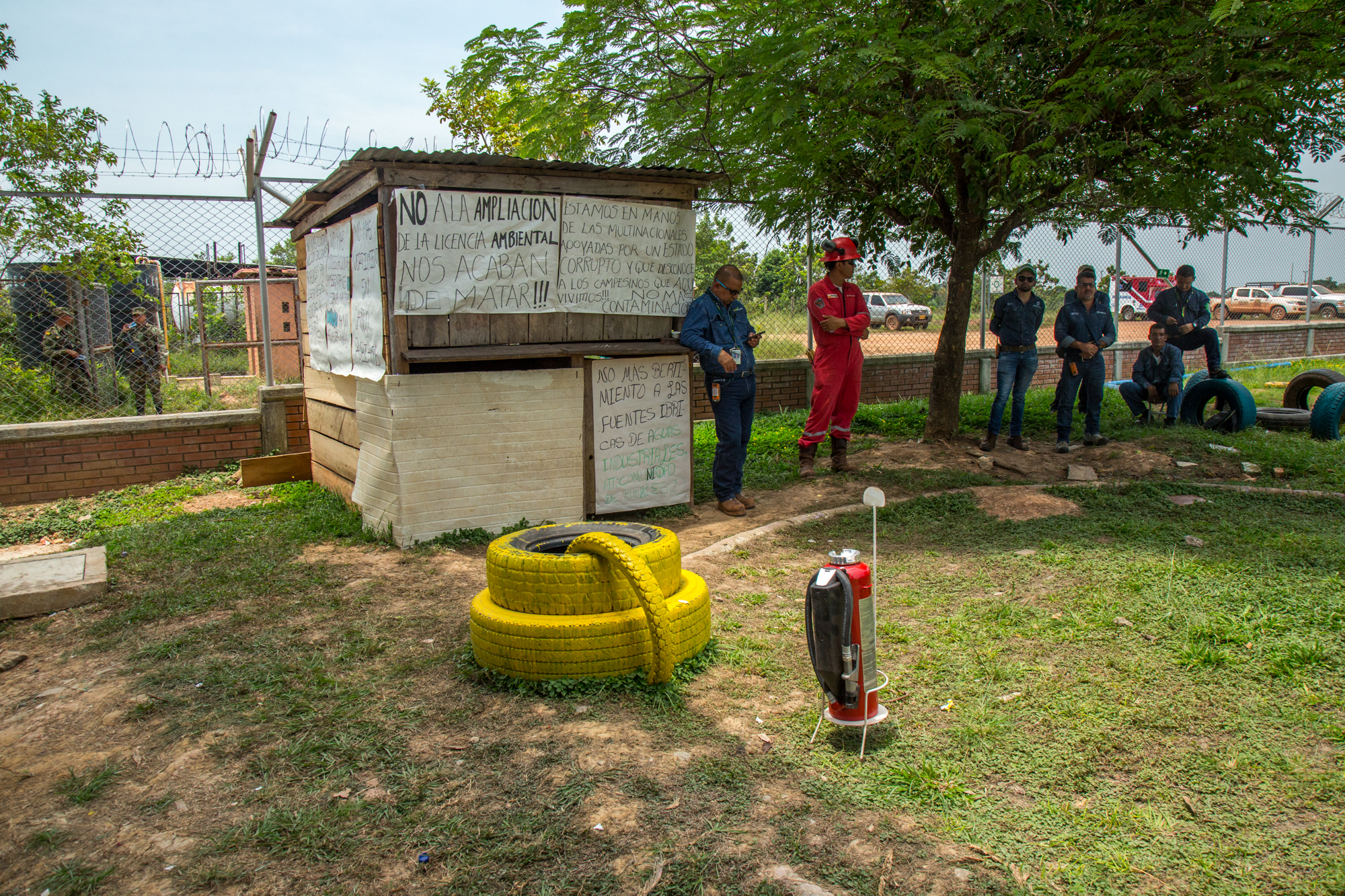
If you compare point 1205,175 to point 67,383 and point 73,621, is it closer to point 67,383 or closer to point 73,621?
point 73,621

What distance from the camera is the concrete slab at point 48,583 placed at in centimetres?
471

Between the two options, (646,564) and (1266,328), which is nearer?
(646,564)

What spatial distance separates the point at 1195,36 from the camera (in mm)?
6320

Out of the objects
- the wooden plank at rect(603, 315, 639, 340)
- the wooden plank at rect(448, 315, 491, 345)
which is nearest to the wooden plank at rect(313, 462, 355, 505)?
the wooden plank at rect(448, 315, 491, 345)

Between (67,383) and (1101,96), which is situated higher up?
(1101,96)

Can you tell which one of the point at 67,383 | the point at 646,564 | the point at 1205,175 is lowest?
the point at 646,564

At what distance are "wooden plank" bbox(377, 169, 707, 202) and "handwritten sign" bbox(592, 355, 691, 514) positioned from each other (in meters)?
1.36

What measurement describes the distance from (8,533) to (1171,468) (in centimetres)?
1004

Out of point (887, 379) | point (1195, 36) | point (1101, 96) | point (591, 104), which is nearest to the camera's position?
point (1195, 36)

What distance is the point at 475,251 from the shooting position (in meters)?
6.07

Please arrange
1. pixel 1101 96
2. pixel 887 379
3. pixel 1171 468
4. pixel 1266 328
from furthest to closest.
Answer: pixel 1266 328, pixel 887 379, pixel 1171 468, pixel 1101 96

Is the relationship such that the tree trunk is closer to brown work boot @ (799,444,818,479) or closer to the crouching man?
brown work boot @ (799,444,818,479)

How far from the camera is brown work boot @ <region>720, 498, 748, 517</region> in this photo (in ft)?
22.9

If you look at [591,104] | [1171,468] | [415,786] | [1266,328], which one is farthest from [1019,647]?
[1266,328]
